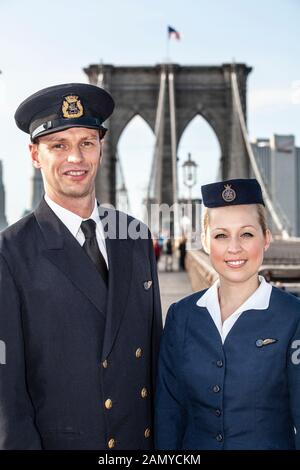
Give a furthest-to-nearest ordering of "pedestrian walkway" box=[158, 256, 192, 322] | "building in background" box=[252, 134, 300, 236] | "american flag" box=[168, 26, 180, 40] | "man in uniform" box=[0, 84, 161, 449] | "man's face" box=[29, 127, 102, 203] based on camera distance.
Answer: "building in background" box=[252, 134, 300, 236] < "american flag" box=[168, 26, 180, 40] < "pedestrian walkway" box=[158, 256, 192, 322] < "man's face" box=[29, 127, 102, 203] < "man in uniform" box=[0, 84, 161, 449]

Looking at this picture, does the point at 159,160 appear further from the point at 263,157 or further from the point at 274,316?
the point at 263,157

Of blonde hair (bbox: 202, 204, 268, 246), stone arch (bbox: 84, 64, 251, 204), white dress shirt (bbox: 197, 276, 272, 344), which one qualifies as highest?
stone arch (bbox: 84, 64, 251, 204)

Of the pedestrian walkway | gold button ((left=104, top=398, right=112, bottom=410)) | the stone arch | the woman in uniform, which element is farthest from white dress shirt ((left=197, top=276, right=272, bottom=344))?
the stone arch

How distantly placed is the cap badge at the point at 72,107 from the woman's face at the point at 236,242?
1.94ft

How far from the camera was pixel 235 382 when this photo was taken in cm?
206

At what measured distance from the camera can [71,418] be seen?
2045 mm

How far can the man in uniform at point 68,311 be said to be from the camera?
1.97m

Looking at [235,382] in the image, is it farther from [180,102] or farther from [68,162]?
[180,102]

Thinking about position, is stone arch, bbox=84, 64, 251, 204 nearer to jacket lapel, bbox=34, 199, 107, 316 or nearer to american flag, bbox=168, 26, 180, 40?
american flag, bbox=168, 26, 180, 40

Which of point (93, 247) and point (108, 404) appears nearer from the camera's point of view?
point (108, 404)

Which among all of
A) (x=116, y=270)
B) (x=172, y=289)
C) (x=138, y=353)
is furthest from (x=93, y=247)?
(x=172, y=289)

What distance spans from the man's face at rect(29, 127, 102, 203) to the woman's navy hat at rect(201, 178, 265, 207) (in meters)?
0.43

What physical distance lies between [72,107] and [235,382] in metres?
1.09

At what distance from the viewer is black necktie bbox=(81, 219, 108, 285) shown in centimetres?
216
